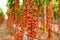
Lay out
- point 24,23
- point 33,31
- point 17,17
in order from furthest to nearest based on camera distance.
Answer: point 17,17, point 24,23, point 33,31

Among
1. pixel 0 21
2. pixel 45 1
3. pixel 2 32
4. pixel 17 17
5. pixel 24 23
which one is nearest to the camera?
pixel 24 23

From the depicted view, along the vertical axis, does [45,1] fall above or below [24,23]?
above

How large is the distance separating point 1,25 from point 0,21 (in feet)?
1.60

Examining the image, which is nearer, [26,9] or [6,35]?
[26,9]

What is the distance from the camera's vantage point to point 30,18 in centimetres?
247

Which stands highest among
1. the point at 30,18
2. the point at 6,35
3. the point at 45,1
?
the point at 45,1

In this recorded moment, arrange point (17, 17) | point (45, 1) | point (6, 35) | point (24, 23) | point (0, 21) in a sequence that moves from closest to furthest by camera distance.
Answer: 1. point (24, 23)
2. point (17, 17)
3. point (45, 1)
4. point (6, 35)
5. point (0, 21)

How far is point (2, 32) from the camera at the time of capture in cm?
845

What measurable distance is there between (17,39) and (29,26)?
450mm

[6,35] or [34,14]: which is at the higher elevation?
[34,14]

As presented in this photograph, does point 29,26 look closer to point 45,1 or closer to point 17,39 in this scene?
point 17,39

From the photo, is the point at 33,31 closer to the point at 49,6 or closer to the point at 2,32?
the point at 49,6

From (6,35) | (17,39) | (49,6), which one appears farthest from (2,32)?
(17,39)

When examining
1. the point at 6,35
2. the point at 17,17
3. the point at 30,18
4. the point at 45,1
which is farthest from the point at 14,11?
the point at 6,35
